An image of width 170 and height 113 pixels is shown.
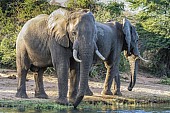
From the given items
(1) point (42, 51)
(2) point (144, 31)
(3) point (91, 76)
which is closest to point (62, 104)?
(1) point (42, 51)

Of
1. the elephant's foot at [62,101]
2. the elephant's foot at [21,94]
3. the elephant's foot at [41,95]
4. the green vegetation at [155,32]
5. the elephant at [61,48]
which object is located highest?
the elephant at [61,48]

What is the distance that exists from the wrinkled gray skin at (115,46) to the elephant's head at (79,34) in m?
2.36

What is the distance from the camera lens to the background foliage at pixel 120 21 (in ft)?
74.5

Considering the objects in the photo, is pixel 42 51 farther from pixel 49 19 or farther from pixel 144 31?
pixel 144 31

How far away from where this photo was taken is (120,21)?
70.5 ft

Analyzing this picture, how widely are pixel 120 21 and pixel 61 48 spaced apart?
7504 millimetres

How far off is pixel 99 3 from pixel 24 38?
937 centimetres

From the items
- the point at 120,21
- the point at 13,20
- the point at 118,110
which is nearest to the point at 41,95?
the point at 118,110

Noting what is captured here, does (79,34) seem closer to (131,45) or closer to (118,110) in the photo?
(118,110)

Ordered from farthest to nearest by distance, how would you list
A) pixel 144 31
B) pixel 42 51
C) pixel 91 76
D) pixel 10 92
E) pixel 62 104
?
pixel 144 31, pixel 91 76, pixel 10 92, pixel 42 51, pixel 62 104

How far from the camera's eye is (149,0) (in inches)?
1161

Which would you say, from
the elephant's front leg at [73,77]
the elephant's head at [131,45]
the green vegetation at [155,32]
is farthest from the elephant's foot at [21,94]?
the green vegetation at [155,32]

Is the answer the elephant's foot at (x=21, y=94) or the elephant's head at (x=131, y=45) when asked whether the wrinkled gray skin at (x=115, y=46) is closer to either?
the elephant's head at (x=131, y=45)

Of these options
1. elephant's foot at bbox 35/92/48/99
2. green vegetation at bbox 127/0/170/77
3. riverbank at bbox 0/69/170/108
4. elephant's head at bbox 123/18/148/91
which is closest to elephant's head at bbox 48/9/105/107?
riverbank at bbox 0/69/170/108
